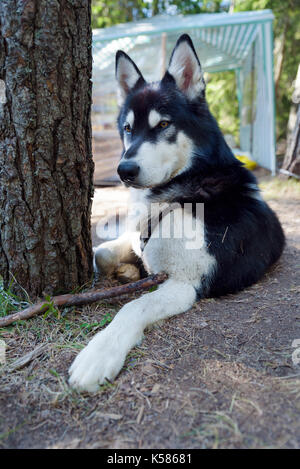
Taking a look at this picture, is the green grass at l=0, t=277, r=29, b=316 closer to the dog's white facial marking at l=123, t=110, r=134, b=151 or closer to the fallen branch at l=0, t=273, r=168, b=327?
the fallen branch at l=0, t=273, r=168, b=327

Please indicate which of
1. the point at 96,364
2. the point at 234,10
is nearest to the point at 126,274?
the point at 96,364

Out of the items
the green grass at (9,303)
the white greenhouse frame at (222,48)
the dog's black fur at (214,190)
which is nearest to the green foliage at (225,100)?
the white greenhouse frame at (222,48)

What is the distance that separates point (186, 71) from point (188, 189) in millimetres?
798

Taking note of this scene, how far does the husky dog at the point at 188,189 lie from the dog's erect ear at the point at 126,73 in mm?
46

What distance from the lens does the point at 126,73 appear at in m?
2.41

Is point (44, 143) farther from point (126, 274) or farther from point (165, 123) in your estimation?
point (126, 274)

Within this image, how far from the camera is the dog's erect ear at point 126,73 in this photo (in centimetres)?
237

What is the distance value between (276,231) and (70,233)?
60.5 inches

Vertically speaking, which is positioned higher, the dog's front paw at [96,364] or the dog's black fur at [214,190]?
the dog's black fur at [214,190]

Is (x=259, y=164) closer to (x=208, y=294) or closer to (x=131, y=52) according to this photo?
→ (x=131, y=52)

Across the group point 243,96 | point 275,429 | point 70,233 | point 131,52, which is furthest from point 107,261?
point 243,96

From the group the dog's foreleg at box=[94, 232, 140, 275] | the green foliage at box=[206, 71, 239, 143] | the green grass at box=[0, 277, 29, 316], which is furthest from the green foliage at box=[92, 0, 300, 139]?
the green grass at box=[0, 277, 29, 316]

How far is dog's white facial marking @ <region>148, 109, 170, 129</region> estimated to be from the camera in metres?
2.06

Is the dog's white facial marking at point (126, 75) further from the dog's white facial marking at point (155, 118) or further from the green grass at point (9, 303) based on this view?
the green grass at point (9, 303)
